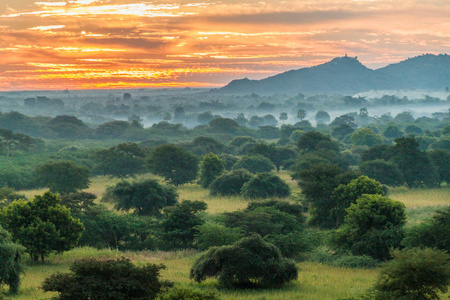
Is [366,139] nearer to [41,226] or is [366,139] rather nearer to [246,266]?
[41,226]

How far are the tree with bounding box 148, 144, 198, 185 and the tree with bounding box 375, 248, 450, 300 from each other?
168ft

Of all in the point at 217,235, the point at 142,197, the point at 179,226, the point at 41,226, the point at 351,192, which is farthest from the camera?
the point at 142,197

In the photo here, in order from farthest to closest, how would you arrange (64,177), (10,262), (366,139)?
(366,139), (64,177), (10,262)

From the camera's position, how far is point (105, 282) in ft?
49.9

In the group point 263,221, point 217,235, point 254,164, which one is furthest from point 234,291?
point 254,164

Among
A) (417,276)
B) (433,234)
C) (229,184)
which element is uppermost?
(417,276)

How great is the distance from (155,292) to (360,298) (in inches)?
286

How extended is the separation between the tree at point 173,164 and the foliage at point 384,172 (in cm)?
2155

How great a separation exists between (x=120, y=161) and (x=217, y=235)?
4459 cm

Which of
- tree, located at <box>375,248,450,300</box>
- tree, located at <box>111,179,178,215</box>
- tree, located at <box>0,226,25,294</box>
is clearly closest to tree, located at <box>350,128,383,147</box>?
tree, located at <box>111,179,178,215</box>

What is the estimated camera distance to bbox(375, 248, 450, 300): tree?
15.9 meters

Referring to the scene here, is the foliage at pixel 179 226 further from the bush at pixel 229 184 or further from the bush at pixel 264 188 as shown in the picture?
the bush at pixel 229 184

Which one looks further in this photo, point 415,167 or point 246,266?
point 415,167

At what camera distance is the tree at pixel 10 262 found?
18.3 m
